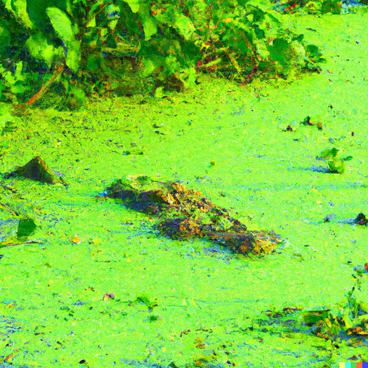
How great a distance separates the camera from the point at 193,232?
1.59m

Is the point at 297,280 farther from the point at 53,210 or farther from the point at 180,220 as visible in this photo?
the point at 53,210

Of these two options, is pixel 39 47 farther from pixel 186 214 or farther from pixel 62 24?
pixel 186 214

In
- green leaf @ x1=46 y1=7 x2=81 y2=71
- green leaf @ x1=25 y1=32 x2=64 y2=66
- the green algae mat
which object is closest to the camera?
the green algae mat

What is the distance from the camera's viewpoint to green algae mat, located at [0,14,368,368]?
1105 millimetres

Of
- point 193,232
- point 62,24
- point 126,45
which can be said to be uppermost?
point 62,24

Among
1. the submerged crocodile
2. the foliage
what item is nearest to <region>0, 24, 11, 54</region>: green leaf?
the foliage

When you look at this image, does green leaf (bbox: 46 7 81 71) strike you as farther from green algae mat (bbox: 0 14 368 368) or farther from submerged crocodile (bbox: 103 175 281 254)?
submerged crocodile (bbox: 103 175 281 254)

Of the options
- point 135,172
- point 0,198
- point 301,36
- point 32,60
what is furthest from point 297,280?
point 301,36

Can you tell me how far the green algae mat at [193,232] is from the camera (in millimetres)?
1105

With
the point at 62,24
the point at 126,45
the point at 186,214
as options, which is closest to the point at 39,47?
the point at 62,24

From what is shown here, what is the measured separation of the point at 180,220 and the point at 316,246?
479mm

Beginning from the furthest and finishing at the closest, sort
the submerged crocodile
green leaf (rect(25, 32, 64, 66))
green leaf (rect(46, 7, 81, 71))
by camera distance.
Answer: green leaf (rect(25, 32, 64, 66)) < green leaf (rect(46, 7, 81, 71)) < the submerged crocodile

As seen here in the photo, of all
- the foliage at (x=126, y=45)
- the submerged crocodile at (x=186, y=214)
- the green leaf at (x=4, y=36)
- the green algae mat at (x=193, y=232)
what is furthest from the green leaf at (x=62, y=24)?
the submerged crocodile at (x=186, y=214)

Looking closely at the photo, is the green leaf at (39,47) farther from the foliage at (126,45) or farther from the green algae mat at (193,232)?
the green algae mat at (193,232)
